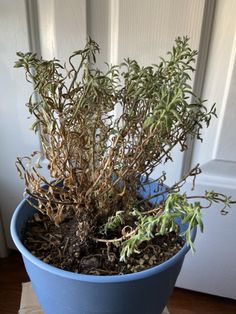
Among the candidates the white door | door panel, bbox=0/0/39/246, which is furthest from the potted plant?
door panel, bbox=0/0/39/246

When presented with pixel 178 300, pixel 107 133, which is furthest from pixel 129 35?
pixel 178 300

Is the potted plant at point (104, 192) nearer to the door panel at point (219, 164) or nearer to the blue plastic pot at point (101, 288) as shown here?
the blue plastic pot at point (101, 288)

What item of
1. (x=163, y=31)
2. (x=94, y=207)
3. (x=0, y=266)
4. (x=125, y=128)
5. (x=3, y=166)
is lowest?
(x=0, y=266)

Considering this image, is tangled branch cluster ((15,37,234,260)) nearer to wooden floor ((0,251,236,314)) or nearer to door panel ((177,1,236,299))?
door panel ((177,1,236,299))

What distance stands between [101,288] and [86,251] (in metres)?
0.10

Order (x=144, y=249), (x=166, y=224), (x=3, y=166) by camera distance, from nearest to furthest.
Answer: (x=166, y=224) < (x=144, y=249) < (x=3, y=166)

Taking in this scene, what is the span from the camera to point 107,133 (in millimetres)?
499

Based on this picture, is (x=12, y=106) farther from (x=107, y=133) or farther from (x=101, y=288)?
(x=101, y=288)

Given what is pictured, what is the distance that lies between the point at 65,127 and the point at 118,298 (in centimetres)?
25

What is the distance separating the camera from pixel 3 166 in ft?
3.06

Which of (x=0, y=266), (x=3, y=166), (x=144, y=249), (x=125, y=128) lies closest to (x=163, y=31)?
(x=125, y=128)

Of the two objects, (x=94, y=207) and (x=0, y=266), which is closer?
(x=94, y=207)

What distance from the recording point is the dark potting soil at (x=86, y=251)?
50 cm

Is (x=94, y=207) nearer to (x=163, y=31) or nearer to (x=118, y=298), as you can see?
(x=118, y=298)
